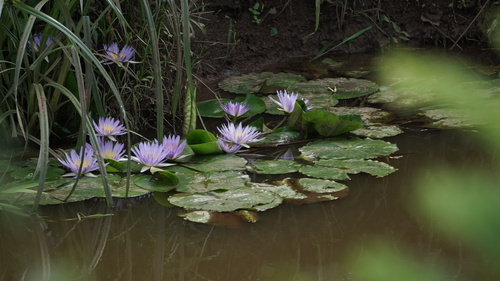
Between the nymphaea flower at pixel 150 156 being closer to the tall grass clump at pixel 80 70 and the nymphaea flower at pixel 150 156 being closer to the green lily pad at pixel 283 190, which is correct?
the tall grass clump at pixel 80 70

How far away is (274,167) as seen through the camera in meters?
1.92

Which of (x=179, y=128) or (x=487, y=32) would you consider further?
(x=487, y=32)

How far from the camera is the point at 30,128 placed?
198 centimetres

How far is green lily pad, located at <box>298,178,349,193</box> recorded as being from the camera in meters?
1.75

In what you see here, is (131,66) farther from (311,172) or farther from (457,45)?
(457,45)

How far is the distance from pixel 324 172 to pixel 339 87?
102cm

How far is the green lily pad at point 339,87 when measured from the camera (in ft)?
8.93

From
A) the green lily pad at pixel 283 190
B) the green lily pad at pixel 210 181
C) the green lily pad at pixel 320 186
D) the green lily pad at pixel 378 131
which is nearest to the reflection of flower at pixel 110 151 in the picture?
the green lily pad at pixel 210 181

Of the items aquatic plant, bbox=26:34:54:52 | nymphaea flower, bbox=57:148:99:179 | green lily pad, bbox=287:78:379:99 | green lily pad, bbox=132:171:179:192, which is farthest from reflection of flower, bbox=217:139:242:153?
green lily pad, bbox=287:78:379:99

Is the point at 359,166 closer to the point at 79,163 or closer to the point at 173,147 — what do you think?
the point at 173,147

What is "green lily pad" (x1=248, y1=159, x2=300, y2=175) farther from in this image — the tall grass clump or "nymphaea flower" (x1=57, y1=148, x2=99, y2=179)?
"nymphaea flower" (x1=57, y1=148, x2=99, y2=179)

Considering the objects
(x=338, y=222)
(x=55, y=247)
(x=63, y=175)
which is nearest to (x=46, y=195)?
(x=63, y=175)

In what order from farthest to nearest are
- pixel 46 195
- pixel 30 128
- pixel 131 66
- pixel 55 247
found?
1. pixel 131 66
2. pixel 30 128
3. pixel 46 195
4. pixel 55 247

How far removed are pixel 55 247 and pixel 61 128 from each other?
692mm
